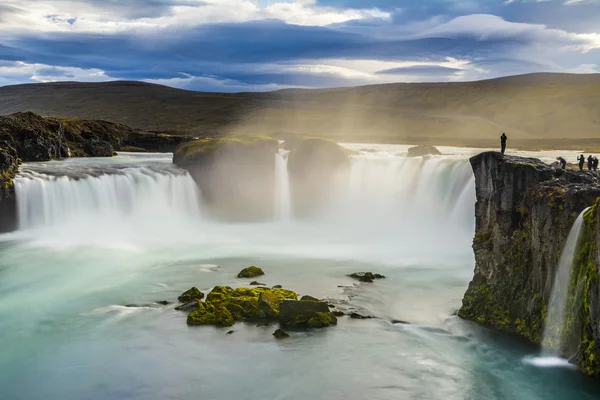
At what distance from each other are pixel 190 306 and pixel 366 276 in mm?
9087

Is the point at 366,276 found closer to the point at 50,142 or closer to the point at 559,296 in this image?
the point at 559,296

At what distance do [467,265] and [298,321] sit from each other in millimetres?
13768

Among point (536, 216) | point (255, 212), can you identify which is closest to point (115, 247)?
point (255, 212)

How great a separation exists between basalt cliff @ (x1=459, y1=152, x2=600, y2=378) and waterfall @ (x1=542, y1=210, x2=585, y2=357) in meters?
0.16

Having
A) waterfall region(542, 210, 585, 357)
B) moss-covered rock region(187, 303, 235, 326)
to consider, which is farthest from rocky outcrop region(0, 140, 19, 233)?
waterfall region(542, 210, 585, 357)

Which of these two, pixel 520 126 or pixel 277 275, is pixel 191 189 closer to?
pixel 277 275

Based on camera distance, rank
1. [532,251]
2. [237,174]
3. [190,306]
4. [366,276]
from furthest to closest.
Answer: [237,174], [366,276], [190,306], [532,251]

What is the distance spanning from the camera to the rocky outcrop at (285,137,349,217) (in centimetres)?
5094

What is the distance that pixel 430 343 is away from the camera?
20078 millimetres

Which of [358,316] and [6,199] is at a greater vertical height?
[6,199]

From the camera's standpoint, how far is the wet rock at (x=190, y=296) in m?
24.3

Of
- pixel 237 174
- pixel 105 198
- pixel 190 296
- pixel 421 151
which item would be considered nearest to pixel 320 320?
pixel 190 296

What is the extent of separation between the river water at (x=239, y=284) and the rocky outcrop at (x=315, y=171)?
1.09 meters

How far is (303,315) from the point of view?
21469mm
